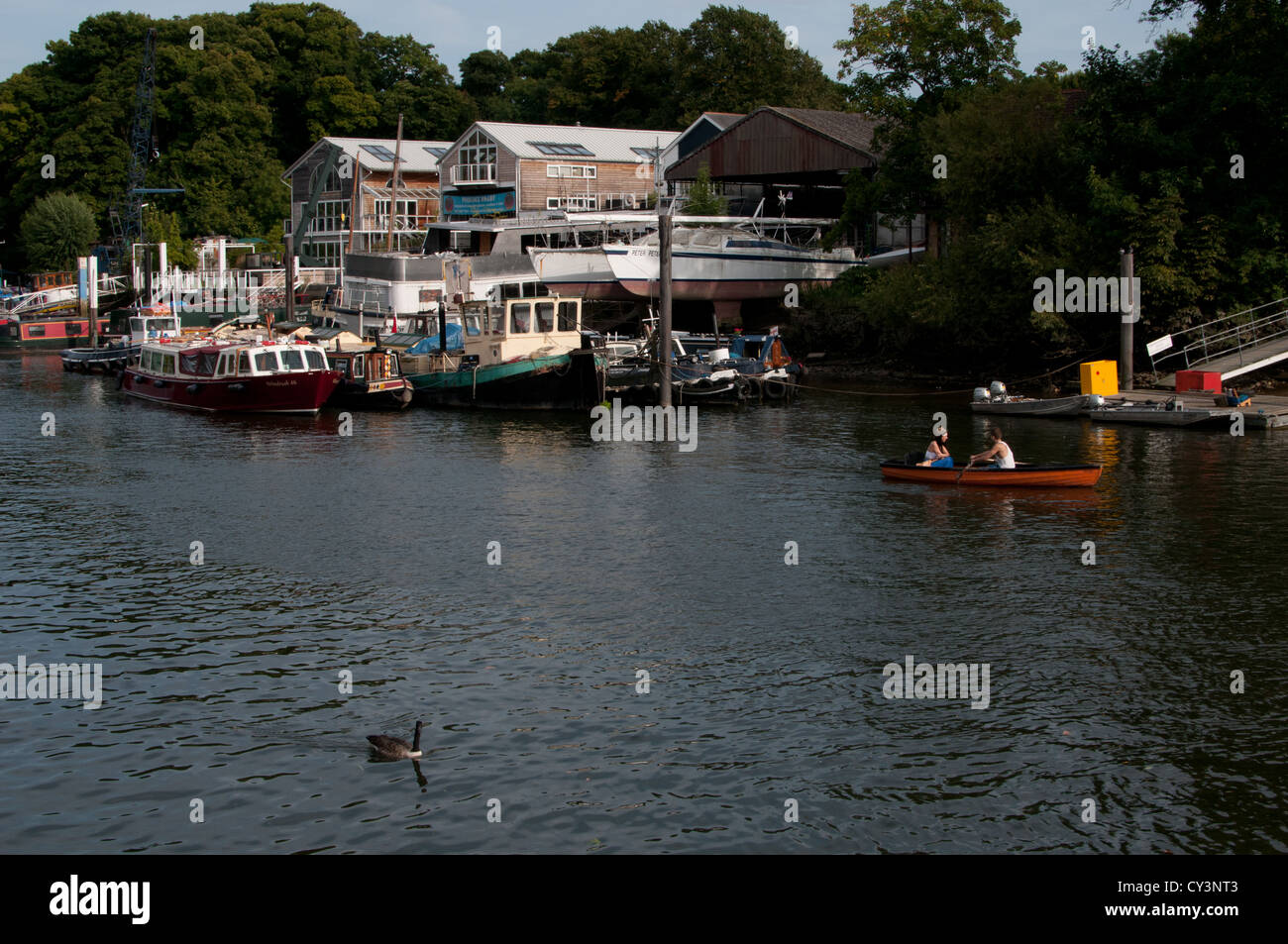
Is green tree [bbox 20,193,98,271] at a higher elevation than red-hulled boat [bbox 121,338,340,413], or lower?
higher

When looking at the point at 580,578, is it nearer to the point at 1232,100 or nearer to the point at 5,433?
A: the point at 5,433

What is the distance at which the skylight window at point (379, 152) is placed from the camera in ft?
285

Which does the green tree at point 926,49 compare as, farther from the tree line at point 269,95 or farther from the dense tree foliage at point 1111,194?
the tree line at point 269,95

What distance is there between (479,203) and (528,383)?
40.0m

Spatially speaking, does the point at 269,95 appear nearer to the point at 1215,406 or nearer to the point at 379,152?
the point at 379,152

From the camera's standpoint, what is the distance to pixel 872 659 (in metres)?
16.4

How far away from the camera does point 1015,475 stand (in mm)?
27203

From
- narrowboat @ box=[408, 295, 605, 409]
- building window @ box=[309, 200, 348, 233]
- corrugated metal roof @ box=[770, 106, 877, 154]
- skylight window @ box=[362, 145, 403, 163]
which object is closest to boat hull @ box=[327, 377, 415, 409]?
narrowboat @ box=[408, 295, 605, 409]

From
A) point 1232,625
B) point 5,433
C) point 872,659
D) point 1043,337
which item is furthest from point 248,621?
point 1043,337

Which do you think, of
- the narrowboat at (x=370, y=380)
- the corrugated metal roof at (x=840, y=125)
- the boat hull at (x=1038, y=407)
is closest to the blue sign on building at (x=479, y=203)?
the corrugated metal roof at (x=840, y=125)

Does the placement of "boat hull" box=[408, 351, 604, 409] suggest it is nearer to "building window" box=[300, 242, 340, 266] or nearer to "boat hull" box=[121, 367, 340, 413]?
"boat hull" box=[121, 367, 340, 413]

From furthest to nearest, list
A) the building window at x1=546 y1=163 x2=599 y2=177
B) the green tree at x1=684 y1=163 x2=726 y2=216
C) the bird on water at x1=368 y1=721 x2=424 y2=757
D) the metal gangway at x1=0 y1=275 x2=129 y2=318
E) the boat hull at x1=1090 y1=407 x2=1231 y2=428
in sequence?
1. the metal gangway at x1=0 y1=275 x2=129 y2=318
2. the building window at x1=546 y1=163 x2=599 y2=177
3. the green tree at x1=684 y1=163 x2=726 y2=216
4. the boat hull at x1=1090 y1=407 x2=1231 y2=428
5. the bird on water at x1=368 y1=721 x2=424 y2=757

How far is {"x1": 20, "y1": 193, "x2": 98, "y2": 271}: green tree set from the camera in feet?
287

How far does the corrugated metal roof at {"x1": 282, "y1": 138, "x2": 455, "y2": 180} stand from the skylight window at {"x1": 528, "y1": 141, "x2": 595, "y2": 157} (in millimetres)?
9307
